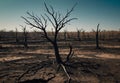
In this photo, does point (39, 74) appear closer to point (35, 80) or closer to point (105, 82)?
point (35, 80)

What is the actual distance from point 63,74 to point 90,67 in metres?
2.61

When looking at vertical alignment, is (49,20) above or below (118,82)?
above

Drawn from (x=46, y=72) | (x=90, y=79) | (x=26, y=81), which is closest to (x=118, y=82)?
(x=90, y=79)

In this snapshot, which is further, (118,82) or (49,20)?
(49,20)

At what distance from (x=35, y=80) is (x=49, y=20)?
510 centimetres

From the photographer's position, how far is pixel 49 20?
12.9m

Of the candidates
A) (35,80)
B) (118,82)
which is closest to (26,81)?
(35,80)

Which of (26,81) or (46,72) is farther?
(46,72)

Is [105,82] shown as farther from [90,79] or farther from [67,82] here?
[67,82]

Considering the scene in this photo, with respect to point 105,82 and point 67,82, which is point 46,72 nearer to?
point 67,82

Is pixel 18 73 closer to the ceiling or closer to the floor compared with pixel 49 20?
closer to the floor

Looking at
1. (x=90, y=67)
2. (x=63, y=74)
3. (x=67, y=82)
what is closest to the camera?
(x=67, y=82)

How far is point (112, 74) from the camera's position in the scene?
10625mm

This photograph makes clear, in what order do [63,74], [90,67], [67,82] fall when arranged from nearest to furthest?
[67,82]
[63,74]
[90,67]
